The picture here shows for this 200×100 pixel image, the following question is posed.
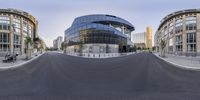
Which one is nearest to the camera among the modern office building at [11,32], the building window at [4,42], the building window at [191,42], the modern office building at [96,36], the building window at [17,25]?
the building window at [4,42]

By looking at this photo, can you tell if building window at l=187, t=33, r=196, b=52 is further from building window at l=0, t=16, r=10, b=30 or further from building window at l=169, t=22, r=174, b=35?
building window at l=0, t=16, r=10, b=30

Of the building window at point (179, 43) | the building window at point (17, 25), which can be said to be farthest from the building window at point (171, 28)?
the building window at point (17, 25)

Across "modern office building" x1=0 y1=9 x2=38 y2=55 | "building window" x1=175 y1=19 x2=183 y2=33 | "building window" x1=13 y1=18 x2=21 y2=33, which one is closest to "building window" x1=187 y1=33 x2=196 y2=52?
"building window" x1=175 y1=19 x2=183 y2=33

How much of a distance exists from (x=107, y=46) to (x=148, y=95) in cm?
7164

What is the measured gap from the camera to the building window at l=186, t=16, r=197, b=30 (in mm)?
60372

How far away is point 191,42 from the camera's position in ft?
197

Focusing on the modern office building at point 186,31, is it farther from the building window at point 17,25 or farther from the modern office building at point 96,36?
the building window at point 17,25

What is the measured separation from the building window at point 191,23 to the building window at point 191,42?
2.56 m

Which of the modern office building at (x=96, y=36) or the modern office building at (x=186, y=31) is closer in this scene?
the modern office building at (x=186, y=31)

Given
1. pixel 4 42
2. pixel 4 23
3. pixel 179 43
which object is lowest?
pixel 179 43

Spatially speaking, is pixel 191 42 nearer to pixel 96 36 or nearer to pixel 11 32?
pixel 96 36

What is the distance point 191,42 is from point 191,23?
714 cm

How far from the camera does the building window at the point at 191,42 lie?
59812 mm

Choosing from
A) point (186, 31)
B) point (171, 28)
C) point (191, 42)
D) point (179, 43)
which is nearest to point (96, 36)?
point (171, 28)
